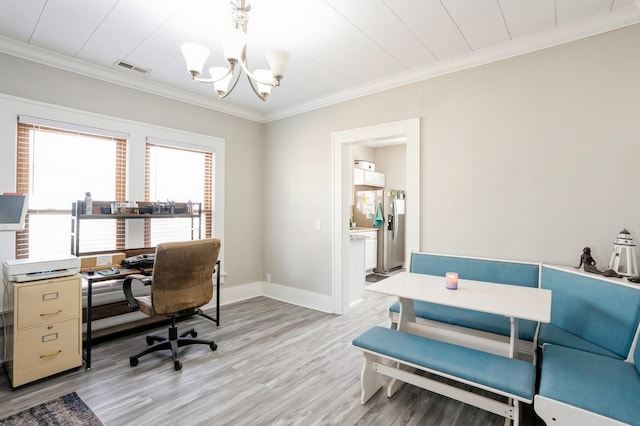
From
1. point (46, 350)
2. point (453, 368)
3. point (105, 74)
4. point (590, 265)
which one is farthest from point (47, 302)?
point (590, 265)

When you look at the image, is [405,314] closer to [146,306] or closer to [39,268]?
[146,306]

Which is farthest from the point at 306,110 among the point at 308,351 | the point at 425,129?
the point at 308,351

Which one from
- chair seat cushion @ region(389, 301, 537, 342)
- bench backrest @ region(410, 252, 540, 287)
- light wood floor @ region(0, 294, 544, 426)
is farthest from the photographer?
bench backrest @ region(410, 252, 540, 287)

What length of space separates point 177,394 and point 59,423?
67 cm

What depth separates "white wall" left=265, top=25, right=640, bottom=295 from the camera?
2311 mm

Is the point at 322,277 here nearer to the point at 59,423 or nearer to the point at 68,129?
the point at 59,423

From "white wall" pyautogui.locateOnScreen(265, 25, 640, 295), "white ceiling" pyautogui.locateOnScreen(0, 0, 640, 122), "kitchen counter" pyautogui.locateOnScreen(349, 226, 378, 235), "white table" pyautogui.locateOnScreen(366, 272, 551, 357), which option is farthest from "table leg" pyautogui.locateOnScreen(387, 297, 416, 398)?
"kitchen counter" pyautogui.locateOnScreen(349, 226, 378, 235)

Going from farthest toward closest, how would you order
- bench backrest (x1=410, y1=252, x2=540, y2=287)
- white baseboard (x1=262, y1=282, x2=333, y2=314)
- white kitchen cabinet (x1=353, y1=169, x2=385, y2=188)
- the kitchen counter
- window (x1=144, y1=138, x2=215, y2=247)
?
white kitchen cabinet (x1=353, y1=169, x2=385, y2=188) → the kitchen counter → white baseboard (x1=262, y1=282, x2=333, y2=314) → window (x1=144, y1=138, x2=215, y2=247) → bench backrest (x1=410, y1=252, x2=540, y2=287)

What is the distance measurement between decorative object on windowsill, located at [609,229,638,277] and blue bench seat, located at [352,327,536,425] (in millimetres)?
1102

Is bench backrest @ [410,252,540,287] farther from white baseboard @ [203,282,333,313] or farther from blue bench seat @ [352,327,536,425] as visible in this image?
→ white baseboard @ [203,282,333,313]

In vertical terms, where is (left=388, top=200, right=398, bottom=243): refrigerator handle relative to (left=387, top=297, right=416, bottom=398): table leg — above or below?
above

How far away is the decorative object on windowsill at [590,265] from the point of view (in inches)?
83.4

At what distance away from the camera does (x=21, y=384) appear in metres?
2.28

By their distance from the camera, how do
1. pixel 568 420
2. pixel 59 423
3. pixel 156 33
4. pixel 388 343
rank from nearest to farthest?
pixel 568 420
pixel 59 423
pixel 388 343
pixel 156 33
